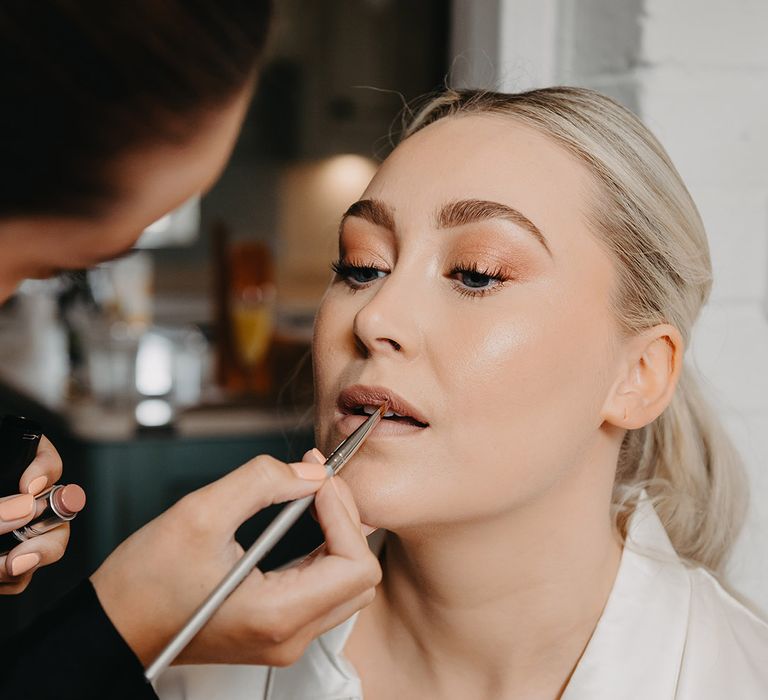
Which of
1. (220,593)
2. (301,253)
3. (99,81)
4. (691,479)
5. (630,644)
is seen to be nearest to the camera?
(99,81)

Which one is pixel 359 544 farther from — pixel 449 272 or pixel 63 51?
pixel 63 51

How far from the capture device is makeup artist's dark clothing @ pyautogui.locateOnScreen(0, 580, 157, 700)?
2.31 ft

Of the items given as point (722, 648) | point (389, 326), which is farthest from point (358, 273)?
point (722, 648)

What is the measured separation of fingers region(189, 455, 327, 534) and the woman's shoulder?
1.64 ft

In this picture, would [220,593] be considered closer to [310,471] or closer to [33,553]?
[310,471]

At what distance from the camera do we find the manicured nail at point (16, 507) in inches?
33.3

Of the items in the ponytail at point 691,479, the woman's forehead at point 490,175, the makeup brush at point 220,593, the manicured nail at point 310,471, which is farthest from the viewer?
the ponytail at point 691,479

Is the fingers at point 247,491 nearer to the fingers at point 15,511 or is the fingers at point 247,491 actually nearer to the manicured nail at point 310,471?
the manicured nail at point 310,471

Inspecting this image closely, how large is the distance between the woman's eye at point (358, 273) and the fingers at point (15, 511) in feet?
1.32

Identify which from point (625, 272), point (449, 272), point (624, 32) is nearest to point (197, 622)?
point (449, 272)

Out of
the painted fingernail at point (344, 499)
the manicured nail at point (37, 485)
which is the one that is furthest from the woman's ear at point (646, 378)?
A: the manicured nail at point (37, 485)

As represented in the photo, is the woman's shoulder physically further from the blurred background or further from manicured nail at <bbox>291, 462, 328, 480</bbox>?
manicured nail at <bbox>291, 462, 328, 480</bbox>

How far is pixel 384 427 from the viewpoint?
0.95 m

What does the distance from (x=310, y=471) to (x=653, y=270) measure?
1.61ft
